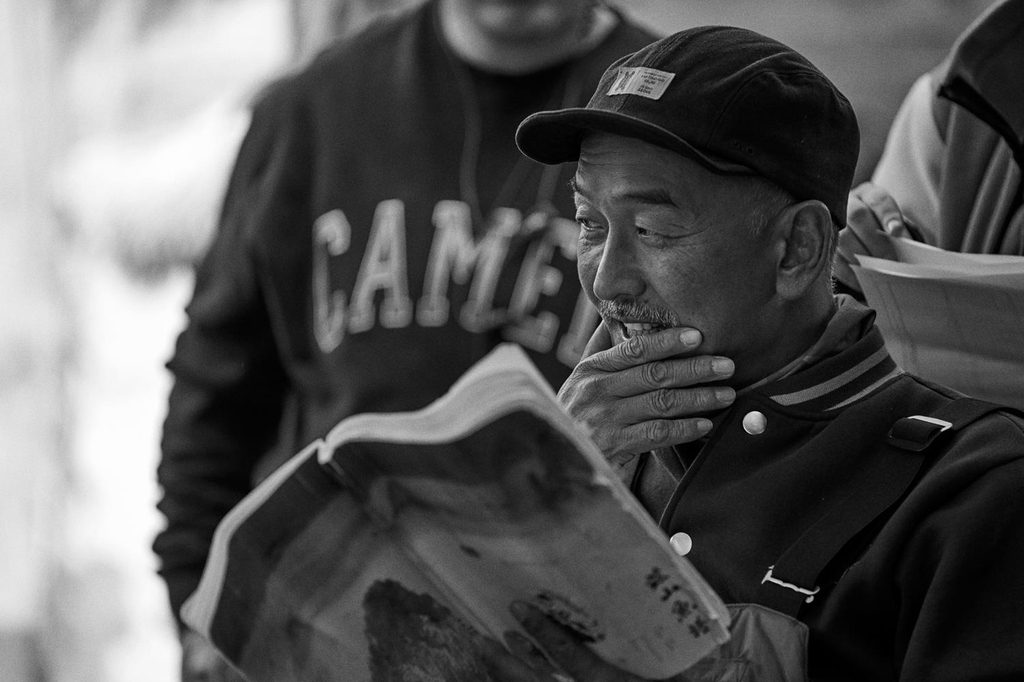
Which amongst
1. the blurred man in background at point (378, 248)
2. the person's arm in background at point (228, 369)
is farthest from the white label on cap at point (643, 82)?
the person's arm in background at point (228, 369)

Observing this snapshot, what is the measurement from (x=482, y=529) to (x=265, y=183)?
5.58 ft

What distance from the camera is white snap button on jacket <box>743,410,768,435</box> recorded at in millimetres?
1297

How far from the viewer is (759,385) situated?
1334 mm

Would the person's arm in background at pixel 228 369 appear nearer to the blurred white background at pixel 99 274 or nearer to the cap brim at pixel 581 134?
the blurred white background at pixel 99 274

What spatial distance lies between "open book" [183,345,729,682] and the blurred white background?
2632 millimetres

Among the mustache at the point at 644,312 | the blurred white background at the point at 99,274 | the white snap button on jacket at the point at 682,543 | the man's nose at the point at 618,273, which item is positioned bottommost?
the blurred white background at the point at 99,274

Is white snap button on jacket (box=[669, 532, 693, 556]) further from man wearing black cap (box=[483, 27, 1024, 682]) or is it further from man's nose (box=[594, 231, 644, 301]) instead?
man's nose (box=[594, 231, 644, 301])

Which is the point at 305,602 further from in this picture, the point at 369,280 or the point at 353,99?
the point at 353,99

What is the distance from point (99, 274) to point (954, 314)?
9.73 feet

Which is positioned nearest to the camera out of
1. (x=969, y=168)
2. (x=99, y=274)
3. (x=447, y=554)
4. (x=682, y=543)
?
(x=447, y=554)

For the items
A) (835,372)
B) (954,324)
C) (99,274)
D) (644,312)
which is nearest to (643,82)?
(644,312)

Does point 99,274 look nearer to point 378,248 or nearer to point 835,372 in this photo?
point 378,248

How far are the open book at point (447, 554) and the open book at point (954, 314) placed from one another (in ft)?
1.62

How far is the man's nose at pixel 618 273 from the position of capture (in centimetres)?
131
